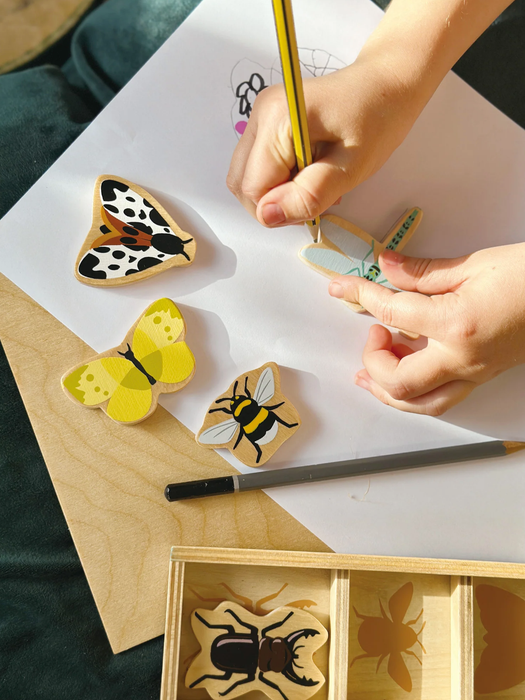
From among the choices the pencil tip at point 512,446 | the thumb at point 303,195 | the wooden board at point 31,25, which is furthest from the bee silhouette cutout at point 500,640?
the wooden board at point 31,25

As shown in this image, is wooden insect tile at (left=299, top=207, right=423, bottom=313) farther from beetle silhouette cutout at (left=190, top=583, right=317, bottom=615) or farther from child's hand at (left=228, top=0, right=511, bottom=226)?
beetle silhouette cutout at (left=190, top=583, right=317, bottom=615)

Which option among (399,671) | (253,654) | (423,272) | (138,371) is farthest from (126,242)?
(399,671)

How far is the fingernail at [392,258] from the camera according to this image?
707 millimetres

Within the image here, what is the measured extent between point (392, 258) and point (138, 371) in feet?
1.16

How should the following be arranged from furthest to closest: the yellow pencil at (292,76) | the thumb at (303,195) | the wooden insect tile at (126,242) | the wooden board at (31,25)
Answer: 1. the wooden board at (31,25)
2. the wooden insect tile at (126,242)
3. the thumb at (303,195)
4. the yellow pencil at (292,76)

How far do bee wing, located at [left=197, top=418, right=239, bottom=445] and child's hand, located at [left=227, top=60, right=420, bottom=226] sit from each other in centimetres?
25

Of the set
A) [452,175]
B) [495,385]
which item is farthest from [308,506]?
[452,175]

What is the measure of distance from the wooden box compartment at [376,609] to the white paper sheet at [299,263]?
43 mm

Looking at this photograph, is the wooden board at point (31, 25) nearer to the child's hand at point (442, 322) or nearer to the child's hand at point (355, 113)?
the child's hand at point (355, 113)

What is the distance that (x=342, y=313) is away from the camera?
0.73 meters

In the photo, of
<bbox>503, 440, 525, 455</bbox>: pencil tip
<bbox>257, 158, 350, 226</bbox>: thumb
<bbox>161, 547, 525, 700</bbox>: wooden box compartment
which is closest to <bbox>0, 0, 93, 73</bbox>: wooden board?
<bbox>257, 158, 350, 226</bbox>: thumb

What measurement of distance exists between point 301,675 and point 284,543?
0.15 meters

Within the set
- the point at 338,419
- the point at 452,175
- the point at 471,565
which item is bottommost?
the point at 471,565

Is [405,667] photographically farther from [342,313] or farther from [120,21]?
[120,21]
